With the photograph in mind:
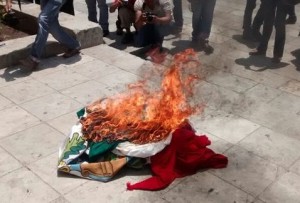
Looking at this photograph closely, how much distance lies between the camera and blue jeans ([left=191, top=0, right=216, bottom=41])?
759 centimetres

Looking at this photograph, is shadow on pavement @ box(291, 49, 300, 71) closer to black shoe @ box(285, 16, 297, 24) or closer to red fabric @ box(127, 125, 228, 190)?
black shoe @ box(285, 16, 297, 24)

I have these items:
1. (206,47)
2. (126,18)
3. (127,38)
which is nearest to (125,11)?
(126,18)

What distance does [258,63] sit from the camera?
23.3 ft

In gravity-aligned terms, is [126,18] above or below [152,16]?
below

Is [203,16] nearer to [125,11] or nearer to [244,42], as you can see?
[244,42]

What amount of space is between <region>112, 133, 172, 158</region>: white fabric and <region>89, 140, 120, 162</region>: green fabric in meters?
0.05

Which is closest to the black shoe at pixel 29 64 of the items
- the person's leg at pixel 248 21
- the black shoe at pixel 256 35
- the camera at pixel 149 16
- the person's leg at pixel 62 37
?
the person's leg at pixel 62 37

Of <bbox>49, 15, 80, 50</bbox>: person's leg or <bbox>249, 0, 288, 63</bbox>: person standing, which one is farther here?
<bbox>249, 0, 288, 63</bbox>: person standing

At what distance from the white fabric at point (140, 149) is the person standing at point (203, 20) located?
12.4 feet

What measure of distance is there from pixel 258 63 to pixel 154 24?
6.21 ft

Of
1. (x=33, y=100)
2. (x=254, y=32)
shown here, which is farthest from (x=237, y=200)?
(x=254, y=32)

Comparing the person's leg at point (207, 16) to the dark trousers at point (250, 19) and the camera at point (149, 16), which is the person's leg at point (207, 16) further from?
the camera at point (149, 16)

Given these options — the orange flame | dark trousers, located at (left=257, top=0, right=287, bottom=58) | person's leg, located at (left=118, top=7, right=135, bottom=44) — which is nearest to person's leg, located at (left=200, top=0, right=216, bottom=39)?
dark trousers, located at (left=257, top=0, right=287, bottom=58)

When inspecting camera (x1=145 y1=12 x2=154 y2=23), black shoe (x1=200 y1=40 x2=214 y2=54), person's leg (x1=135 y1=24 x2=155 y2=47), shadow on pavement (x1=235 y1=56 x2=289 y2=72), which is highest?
camera (x1=145 y1=12 x2=154 y2=23)
